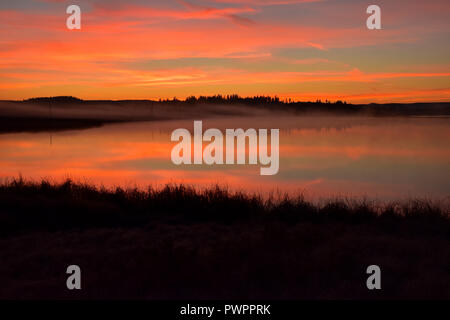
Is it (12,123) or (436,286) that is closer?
(436,286)

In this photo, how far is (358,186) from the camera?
75.1ft

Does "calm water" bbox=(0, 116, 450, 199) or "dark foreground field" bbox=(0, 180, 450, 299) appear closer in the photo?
"dark foreground field" bbox=(0, 180, 450, 299)

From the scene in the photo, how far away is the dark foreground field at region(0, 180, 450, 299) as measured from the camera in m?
6.45

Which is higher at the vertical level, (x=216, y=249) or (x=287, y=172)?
(x=216, y=249)

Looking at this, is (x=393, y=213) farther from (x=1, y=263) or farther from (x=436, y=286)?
(x=1, y=263)

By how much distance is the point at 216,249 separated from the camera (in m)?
8.04

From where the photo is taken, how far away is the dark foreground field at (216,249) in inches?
254

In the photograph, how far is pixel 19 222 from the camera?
10.8 meters

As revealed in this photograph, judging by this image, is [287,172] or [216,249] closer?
[216,249]

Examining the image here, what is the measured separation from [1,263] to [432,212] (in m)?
10.5

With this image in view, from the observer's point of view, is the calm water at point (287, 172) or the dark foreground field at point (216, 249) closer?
the dark foreground field at point (216, 249)
